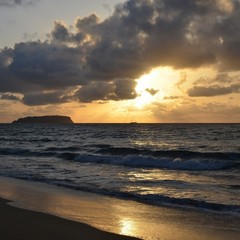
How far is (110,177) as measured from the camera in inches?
839

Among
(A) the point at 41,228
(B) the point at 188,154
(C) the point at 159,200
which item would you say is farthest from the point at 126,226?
A: (B) the point at 188,154

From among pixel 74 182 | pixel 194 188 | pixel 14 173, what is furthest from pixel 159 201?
pixel 14 173

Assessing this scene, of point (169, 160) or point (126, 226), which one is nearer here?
point (126, 226)

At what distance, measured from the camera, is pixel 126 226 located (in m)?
10.3

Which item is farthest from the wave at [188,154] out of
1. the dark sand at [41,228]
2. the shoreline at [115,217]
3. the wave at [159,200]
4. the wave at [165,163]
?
the dark sand at [41,228]

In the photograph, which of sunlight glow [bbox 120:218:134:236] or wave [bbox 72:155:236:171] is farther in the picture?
wave [bbox 72:155:236:171]

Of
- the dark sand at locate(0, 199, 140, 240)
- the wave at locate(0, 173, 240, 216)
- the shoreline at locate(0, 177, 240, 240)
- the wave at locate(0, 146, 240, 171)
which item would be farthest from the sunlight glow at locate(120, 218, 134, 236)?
the wave at locate(0, 146, 240, 171)

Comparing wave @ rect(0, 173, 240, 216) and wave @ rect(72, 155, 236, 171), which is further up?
wave @ rect(0, 173, 240, 216)

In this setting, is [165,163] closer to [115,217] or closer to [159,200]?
[159,200]

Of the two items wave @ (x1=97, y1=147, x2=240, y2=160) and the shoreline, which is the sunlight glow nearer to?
the shoreline

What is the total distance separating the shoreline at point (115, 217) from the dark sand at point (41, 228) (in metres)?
0.02

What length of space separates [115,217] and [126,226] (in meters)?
1.16

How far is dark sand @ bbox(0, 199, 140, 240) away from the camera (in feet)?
29.2

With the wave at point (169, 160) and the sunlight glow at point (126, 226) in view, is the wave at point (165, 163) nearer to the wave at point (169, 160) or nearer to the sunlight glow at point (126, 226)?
the wave at point (169, 160)
